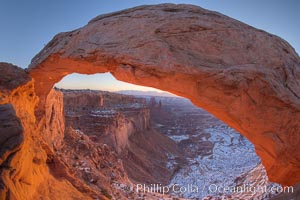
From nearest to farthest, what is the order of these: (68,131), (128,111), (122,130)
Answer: (68,131) → (122,130) → (128,111)

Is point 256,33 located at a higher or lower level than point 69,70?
higher

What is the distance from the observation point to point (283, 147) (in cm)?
486

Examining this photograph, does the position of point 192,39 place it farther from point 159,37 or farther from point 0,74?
point 0,74

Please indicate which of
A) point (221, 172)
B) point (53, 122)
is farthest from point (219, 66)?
point (221, 172)

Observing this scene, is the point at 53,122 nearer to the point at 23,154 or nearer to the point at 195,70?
the point at 23,154

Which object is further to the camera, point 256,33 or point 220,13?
point 220,13

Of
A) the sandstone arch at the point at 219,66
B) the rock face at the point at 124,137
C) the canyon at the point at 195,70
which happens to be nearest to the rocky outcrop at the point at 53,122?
the rock face at the point at 124,137

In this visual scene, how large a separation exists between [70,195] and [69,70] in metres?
3.13

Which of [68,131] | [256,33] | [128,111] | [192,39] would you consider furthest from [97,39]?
[128,111]

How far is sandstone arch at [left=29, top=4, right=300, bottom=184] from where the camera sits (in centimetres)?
466

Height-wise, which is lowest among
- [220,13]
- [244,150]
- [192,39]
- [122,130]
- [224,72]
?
[244,150]

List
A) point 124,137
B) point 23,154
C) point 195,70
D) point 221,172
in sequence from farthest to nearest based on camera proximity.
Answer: point 124,137 < point 221,172 < point 195,70 < point 23,154

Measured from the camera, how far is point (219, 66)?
4.72 meters

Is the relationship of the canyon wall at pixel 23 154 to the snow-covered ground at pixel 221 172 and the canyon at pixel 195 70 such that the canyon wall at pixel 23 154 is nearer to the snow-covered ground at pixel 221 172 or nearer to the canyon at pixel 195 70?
the canyon at pixel 195 70
